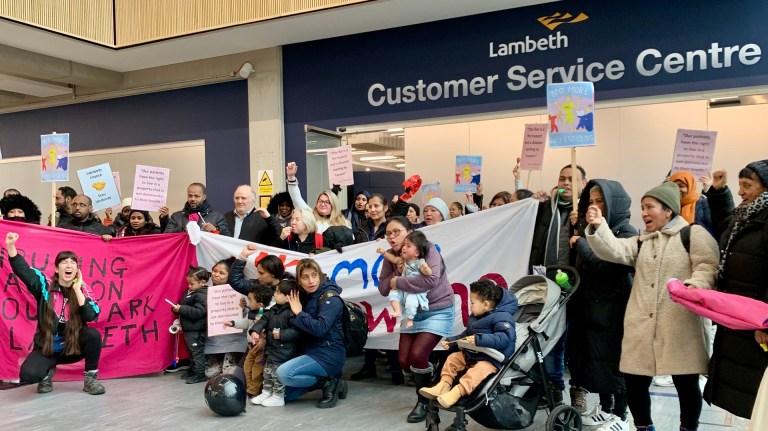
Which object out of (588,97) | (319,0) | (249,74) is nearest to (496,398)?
(588,97)

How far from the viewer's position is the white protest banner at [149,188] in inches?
249

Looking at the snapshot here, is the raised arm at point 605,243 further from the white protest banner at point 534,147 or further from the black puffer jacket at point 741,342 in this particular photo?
the white protest banner at point 534,147

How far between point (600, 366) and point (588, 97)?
1.73m

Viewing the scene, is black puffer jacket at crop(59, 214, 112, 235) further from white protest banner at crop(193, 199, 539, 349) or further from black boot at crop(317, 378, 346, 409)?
black boot at crop(317, 378, 346, 409)

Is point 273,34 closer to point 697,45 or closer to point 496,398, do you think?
point 697,45

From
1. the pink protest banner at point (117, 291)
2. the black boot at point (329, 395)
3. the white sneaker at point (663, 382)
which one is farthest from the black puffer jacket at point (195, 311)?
the white sneaker at point (663, 382)

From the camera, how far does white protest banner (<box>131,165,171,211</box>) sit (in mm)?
6328

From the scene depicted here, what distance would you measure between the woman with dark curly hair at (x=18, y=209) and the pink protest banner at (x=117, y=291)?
3.53 ft

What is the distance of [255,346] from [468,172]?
3728 mm

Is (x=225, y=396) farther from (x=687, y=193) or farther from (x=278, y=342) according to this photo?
(x=687, y=193)

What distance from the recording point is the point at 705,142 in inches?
231

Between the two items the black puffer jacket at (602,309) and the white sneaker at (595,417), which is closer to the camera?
the black puffer jacket at (602,309)

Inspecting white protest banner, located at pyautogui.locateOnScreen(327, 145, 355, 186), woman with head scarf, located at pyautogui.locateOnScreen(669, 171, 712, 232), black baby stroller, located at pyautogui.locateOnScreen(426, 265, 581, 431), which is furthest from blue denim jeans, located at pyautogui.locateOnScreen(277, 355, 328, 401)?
woman with head scarf, located at pyautogui.locateOnScreen(669, 171, 712, 232)

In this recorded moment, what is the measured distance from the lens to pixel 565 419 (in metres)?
3.89
